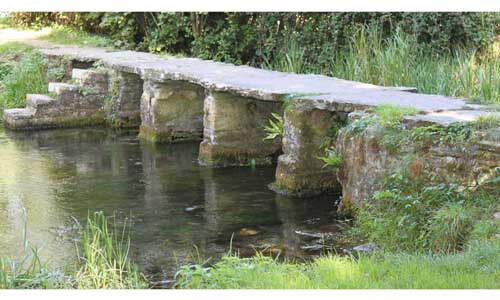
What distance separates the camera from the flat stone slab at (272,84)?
9.84m

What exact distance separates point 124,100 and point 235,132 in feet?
13.2

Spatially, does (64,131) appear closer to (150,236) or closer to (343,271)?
(150,236)

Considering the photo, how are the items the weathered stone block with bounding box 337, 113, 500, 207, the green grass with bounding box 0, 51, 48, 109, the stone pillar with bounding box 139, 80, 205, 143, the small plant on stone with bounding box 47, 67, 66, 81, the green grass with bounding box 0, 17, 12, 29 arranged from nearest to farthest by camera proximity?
the weathered stone block with bounding box 337, 113, 500, 207 < the stone pillar with bounding box 139, 80, 205, 143 < the green grass with bounding box 0, 51, 48, 109 < the small plant on stone with bounding box 47, 67, 66, 81 < the green grass with bounding box 0, 17, 12, 29

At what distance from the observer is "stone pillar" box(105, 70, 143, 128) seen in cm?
1592

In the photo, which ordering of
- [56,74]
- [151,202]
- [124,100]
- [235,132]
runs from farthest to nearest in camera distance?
1. [56,74]
2. [124,100]
3. [235,132]
4. [151,202]

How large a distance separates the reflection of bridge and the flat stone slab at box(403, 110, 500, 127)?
0.02 metres

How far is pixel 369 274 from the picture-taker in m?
5.97

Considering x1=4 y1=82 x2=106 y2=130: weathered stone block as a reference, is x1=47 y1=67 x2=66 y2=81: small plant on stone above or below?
above

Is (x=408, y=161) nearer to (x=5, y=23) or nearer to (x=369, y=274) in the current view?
(x=369, y=274)

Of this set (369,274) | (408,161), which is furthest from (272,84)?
(369,274)

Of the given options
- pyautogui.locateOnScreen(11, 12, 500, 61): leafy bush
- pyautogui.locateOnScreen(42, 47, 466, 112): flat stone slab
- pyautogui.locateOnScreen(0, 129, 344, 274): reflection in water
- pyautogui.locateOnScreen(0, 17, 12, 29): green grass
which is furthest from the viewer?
pyautogui.locateOnScreen(0, 17, 12, 29): green grass

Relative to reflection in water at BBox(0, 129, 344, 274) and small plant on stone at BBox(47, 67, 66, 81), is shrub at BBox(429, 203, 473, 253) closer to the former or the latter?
reflection in water at BBox(0, 129, 344, 274)

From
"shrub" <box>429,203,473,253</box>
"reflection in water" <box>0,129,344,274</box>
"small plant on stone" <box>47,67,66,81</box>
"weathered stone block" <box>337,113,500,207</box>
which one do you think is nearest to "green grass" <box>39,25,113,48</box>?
"small plant on stone" <box>47,67,66,81</box>

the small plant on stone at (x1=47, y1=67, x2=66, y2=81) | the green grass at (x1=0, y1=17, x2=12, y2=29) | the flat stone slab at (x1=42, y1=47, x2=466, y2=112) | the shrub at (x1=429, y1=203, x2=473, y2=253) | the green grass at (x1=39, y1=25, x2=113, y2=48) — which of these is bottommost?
the shrub at (x1=429, y1=203, x2=473, y2=253)
